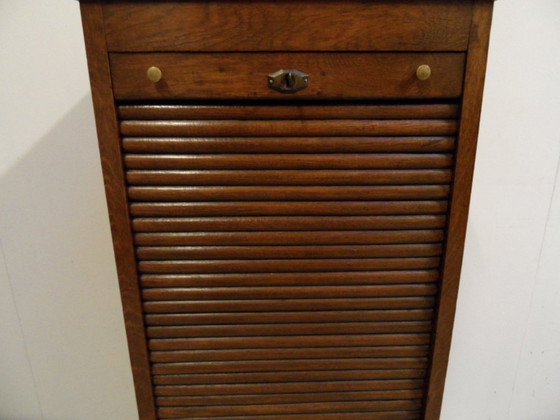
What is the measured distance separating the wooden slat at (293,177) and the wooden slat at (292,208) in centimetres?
4

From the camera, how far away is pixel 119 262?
0.68 m

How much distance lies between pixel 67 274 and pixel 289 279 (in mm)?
758

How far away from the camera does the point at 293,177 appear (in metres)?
0.66

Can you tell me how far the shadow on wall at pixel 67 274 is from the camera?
1.03 meters

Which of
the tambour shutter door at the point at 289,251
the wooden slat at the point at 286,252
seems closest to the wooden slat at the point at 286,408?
the tambour shutter door at the point at 289,251

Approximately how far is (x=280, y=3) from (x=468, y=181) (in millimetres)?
418

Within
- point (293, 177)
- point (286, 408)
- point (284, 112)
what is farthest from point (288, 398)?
point (284, 112)

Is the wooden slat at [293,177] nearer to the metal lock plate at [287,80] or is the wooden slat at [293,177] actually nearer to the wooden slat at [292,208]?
the wooden slat at [292,208]

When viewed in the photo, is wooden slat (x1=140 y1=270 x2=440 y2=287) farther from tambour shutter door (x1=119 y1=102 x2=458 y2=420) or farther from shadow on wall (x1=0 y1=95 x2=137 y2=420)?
shadow on wall (x1=0 y1=95 x2=137 y2=420)

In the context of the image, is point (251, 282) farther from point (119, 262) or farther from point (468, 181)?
point (468, 181)

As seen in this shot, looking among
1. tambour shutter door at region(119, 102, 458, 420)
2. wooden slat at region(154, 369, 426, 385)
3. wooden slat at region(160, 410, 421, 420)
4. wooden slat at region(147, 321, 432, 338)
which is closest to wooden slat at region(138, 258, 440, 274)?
tambour shutter door at region(119, 102, 458, 420)

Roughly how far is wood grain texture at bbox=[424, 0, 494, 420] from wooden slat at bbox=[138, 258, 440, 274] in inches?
1.7

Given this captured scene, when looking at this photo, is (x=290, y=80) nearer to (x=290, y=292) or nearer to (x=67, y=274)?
(x=290, y=292)

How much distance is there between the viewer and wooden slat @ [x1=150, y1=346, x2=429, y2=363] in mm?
758
